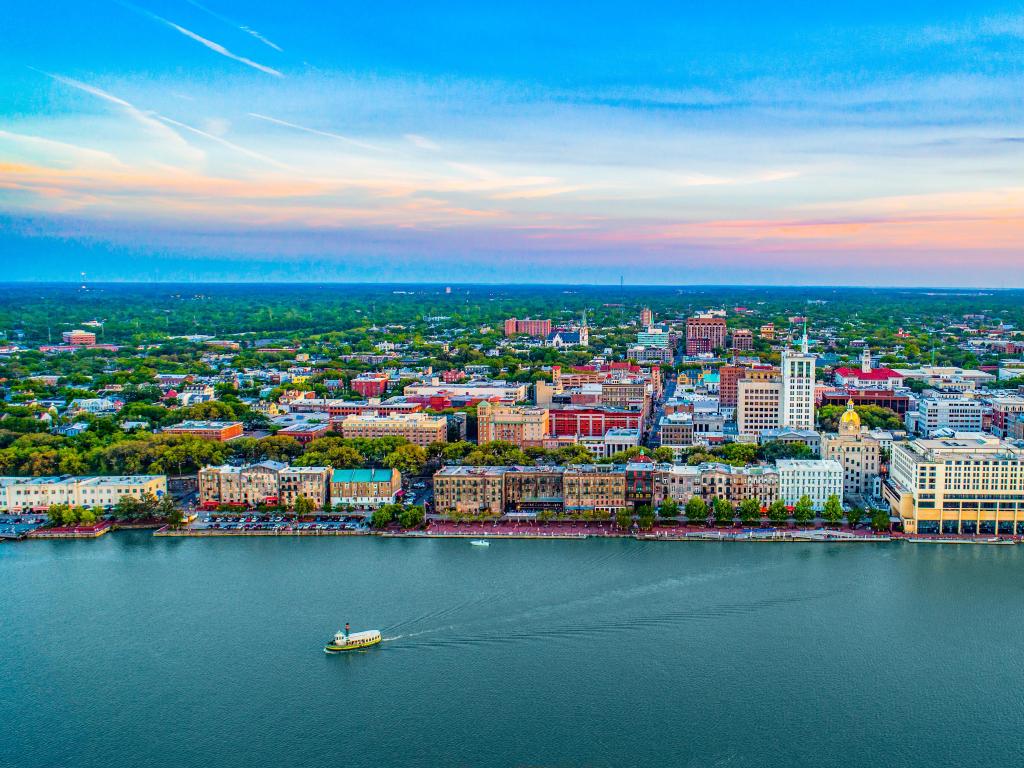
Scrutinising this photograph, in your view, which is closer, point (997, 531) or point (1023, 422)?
point (997, 531)

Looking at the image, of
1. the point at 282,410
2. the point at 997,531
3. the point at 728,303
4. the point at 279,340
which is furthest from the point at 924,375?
the point at 728,303

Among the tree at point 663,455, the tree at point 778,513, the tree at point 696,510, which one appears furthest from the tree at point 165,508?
the tree at point 778,513

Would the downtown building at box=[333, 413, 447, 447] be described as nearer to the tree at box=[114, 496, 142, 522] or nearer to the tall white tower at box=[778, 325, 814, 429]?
the tree at box=[114, 496, 142, 522]

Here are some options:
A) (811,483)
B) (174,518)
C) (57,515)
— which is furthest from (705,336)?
(57,515)

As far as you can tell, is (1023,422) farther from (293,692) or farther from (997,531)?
(293,692)

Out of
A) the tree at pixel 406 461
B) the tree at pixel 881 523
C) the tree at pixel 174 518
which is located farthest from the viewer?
the tree at pixel 406 461

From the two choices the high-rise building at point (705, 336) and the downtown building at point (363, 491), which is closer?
the downtown building at point (363, 491)

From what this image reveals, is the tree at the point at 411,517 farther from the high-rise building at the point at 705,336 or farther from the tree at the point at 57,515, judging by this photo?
the high-rise building at the point at 705,336
